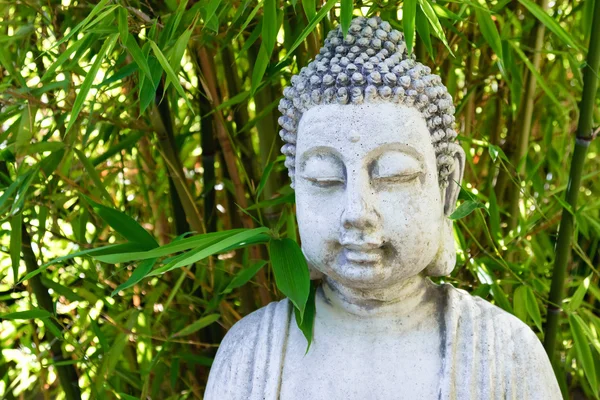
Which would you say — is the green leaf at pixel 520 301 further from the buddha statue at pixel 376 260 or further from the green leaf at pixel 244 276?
the green leaf at pixel 244 276

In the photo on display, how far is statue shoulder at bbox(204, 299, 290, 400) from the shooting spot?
1.64 meters

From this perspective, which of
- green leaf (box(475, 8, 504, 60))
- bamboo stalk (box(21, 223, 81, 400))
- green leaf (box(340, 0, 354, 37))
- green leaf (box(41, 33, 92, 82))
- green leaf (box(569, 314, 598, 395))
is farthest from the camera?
bamboo stalk (box(21, 223, 81, 400))

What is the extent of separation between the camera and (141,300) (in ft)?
7.38

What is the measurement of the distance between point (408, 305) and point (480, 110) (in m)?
0.90

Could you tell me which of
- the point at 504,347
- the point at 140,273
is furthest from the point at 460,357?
the point at 140,273

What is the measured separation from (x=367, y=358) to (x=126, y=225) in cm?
47

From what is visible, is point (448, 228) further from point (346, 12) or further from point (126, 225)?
point (126, 225)

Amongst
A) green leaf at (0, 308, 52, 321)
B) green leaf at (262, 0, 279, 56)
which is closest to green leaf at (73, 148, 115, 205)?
green leaf at (0, 308, 52, 321)

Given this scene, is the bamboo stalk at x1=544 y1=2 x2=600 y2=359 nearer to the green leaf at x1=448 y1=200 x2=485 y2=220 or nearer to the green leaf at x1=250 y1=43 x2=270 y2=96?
the green leaf at x1=448 y1=200 x2=485 y2=220

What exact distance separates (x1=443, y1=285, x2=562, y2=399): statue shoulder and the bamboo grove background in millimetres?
179

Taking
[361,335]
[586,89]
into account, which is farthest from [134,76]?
[586,89]

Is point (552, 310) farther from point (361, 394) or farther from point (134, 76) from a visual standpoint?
point (134, 76)

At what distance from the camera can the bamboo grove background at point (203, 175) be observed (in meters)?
1.79

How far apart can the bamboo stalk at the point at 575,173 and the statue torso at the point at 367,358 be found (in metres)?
0.35
